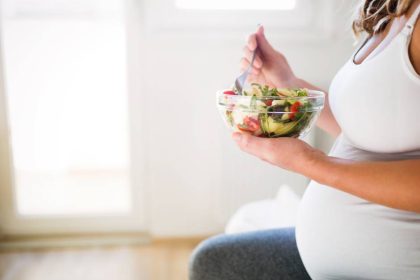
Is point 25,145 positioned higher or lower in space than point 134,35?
lower

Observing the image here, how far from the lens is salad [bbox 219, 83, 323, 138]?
68 cm

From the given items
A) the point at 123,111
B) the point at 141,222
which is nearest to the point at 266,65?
the point at 123,111

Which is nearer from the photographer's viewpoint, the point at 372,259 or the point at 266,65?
the point at 372,259

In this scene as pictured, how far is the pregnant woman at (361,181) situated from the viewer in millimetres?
639

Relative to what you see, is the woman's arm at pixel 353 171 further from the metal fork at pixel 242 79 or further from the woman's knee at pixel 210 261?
the woman's knee at pixel 210 261

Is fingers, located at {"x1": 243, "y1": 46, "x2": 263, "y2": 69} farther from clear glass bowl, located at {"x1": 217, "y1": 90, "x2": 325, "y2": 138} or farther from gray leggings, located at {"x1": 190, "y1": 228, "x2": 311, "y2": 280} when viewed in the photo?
gray leggings, located at {"x1": 190, "y1": 228, "x2": 311, "y2": 280}

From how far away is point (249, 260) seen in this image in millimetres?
868

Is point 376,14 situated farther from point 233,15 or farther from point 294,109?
point 233,15

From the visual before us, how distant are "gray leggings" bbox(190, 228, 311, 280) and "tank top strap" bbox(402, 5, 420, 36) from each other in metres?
0.45

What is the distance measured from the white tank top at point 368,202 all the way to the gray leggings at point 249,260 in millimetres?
56

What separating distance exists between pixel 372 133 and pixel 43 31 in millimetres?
1727

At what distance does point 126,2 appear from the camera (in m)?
2.01

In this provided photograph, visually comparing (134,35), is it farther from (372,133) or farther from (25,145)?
(372,133)

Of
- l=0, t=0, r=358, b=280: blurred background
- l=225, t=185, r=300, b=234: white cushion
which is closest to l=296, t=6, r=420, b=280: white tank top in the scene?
l=225, t=185, r=300, b=234: white cushion
